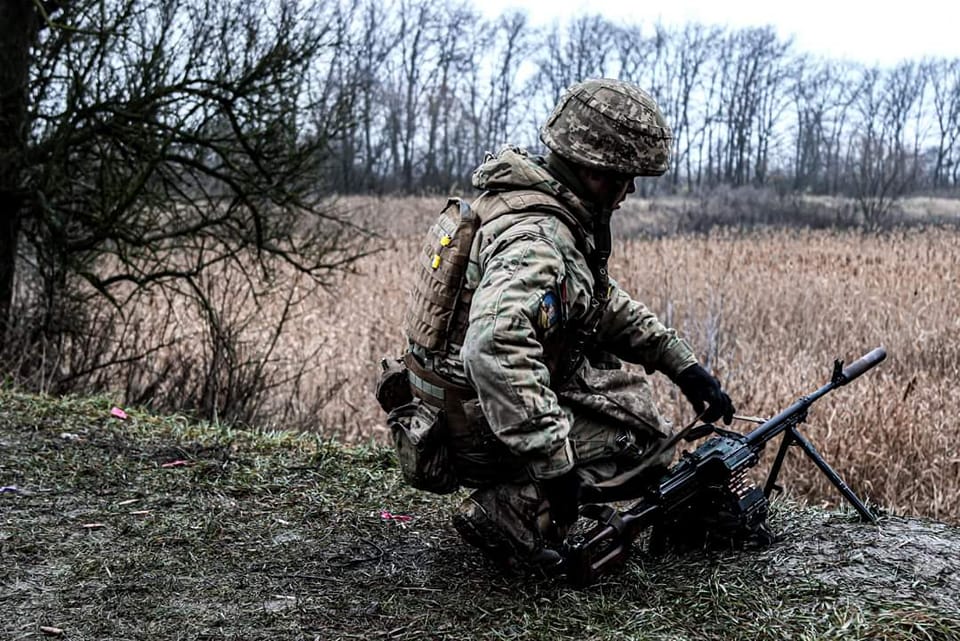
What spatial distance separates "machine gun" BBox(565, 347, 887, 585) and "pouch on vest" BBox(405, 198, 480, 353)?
774mm

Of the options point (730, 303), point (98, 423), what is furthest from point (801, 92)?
point (98, 423)

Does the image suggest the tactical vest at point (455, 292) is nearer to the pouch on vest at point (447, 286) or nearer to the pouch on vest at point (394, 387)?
the pouch on vest at point (447, 286)

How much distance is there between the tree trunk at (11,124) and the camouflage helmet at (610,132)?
20.7 ft

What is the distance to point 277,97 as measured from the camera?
8531 millimetres

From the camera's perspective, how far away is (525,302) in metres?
2.70

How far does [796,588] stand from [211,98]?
6.87 metres

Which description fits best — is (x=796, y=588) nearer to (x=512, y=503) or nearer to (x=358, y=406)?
(x=512, y=503)

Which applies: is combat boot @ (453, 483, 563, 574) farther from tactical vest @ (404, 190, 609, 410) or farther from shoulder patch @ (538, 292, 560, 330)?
shoulder patch @ (538, 292, 560, 330)

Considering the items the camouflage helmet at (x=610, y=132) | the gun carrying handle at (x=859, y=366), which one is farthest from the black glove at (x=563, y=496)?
the gun carrying handle at (x=859, y=366)

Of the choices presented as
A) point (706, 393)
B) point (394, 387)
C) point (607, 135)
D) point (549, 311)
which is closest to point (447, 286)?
point (549, 311)

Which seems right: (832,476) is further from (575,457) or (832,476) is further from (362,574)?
(362,574)

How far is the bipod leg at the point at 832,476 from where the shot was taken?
10.9ft

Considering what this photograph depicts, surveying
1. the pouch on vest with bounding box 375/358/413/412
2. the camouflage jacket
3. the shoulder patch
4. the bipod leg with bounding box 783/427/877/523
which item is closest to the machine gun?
the bipod leg with bounding box 783/427/877/523

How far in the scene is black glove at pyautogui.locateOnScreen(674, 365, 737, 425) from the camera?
3.33 m
